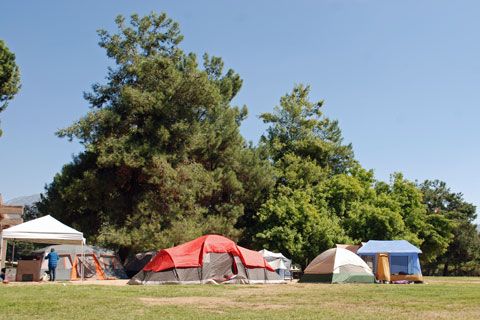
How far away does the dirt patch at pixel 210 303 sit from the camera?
11.5 m

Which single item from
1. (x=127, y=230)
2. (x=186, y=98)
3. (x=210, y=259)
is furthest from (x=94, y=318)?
(x=186, y=98)

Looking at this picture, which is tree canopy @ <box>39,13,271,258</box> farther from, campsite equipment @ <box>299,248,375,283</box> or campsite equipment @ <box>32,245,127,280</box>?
campsite equipment @ <box>299,248,375,283</box>

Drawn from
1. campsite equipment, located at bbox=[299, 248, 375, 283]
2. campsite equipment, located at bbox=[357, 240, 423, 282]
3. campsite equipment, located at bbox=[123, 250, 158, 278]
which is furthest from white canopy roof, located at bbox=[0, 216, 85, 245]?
campsite equipment, located at bbox=[357, 240, 423, 282]

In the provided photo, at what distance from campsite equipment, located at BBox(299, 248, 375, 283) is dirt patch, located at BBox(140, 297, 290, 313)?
35.7 feet

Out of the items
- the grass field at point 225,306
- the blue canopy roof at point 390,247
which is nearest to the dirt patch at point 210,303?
the grass field at point 225,306

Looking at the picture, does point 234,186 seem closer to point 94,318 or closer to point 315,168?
point 315,168

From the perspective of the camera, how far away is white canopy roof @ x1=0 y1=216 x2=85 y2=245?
20.5 meters

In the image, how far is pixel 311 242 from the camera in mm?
35688

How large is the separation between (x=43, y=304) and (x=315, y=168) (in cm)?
3282

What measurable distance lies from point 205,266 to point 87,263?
946 centimetres

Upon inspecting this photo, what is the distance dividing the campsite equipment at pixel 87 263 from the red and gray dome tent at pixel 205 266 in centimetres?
652

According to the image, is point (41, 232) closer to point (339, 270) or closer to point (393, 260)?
point (339, 270)

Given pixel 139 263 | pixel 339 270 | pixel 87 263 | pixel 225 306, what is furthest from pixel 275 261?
pixel 225 306

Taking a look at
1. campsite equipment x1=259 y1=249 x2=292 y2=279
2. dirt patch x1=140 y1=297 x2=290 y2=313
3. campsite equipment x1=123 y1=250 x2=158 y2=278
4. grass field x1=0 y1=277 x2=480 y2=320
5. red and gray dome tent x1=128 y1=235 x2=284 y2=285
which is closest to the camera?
grass field x1=0 y1=277 x2=480 y2=320
